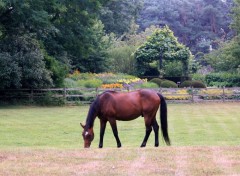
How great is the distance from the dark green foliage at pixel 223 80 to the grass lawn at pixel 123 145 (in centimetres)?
1184

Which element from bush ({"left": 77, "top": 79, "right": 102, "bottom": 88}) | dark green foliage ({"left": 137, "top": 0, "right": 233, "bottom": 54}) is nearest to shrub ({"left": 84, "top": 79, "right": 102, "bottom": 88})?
bush ({"left": 77, "top": 79, "right": 102, "bottom": 88})

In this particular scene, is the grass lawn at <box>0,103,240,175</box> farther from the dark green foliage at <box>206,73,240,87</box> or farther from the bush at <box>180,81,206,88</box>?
the dark green foliage at <box>206,73,240,87</box>

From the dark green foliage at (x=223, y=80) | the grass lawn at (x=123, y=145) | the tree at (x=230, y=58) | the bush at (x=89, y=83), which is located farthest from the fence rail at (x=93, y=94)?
the dark green foliage at (x=223, y=80)

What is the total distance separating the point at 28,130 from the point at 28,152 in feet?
31.9

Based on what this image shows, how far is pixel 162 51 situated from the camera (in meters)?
47.2

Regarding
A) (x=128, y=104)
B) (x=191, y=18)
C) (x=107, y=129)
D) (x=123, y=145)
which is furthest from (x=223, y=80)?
(x=191, y=18)

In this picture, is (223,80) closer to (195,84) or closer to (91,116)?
(195,84)

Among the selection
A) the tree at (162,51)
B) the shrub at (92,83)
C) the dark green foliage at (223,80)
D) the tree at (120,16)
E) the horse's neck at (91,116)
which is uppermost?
the tree at (120,16)

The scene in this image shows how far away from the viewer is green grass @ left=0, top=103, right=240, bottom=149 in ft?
52.9

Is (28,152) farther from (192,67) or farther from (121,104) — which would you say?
(192,67)

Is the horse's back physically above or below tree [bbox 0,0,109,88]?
below

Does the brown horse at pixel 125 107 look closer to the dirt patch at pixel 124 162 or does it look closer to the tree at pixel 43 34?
the dirt patch at pixel 124 162

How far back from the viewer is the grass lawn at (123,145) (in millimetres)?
8398

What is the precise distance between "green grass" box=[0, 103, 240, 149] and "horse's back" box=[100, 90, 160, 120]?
123 centimetres
